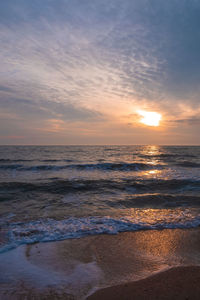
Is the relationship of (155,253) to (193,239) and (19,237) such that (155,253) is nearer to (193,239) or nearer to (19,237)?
(193,239)

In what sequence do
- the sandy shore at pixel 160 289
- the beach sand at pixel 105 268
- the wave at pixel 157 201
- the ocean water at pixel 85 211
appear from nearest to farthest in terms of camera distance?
the sandy shore at pixel 160 289 < the beach sand at pixel 105 268 < the ocean water at pixel 85 211 < the wave at pixel 157 201

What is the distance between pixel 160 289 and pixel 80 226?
276 centimetres

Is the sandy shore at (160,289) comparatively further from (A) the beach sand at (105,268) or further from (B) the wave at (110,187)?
(B) the wave at (110,187)

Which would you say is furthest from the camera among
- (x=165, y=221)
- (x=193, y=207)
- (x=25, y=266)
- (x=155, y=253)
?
(x=193, y=207)

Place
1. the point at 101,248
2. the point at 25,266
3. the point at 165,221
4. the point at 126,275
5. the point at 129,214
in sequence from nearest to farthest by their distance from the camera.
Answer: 1. the point at 126,275
2. the point at 25,266
3. the point at 101,248
4. the point at 165,221
5. the point at 129,214

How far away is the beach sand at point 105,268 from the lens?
259cm

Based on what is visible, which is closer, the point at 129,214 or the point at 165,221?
the point at 165,221

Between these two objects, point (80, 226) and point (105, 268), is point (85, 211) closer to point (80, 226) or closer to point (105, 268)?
point (80, 226)

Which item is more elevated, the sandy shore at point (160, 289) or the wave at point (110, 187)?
the sandy shore at point (160, 289)

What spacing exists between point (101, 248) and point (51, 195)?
209 inches

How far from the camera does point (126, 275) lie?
2988 mm

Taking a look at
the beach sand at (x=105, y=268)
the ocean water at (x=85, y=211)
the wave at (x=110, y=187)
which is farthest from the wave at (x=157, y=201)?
the beach sand at (x=105, y=268)

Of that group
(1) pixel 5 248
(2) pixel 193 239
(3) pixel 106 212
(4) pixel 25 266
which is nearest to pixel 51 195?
(3) pixel 106 212

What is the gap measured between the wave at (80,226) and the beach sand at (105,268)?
0.94ft
